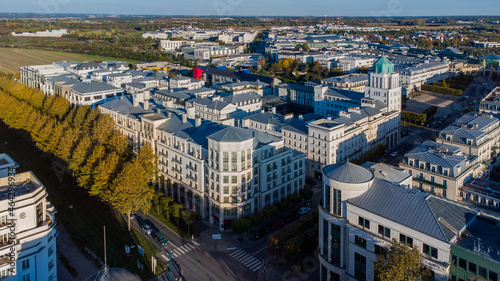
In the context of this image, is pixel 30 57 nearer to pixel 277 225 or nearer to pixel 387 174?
pixel 277 225

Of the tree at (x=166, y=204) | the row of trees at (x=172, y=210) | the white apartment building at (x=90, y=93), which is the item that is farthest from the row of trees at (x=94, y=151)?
the white apartment building at (x=90, y=93)

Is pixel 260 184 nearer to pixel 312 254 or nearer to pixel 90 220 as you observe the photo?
pixel 312 254

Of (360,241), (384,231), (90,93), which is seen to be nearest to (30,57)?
(90,93)

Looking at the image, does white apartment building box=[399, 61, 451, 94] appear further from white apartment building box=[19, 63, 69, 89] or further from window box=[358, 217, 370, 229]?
white apartment building box=[19, 63, 69, 89]

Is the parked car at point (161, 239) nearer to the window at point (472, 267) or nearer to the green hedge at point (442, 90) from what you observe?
the window at point (472, 267)

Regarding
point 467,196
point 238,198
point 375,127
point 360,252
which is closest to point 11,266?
point 238,198

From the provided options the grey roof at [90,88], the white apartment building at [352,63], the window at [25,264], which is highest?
the white apartment building at [352,63]
